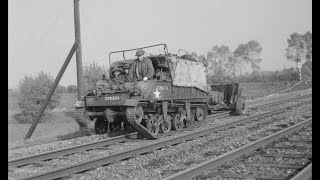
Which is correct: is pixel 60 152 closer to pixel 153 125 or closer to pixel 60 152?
pixel 60 152

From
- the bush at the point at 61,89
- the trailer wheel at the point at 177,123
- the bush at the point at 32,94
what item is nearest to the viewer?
the trailer wheel at the point at 177,123

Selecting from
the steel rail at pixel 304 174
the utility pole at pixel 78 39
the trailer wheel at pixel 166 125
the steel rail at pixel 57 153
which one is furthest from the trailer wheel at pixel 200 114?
the steel rail at pixel 304 174

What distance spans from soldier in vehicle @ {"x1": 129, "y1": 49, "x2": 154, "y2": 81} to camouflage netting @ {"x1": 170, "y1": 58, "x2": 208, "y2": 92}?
90cm

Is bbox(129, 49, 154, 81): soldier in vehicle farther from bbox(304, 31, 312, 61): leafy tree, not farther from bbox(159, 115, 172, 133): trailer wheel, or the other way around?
bbox(304, 31, 312, 61): leafy tree

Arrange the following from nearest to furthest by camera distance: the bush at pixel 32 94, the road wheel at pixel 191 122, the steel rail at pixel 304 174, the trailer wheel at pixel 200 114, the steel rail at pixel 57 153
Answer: the steel rail at pixel 304 174 < the steel rail at pixel 57 153 < the road wheel at pixel 191 122 < the trailer wheel at pixel 200 114 < the bush at pixel 32 94

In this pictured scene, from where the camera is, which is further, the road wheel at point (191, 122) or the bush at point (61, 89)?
the bush at point (61, 89)

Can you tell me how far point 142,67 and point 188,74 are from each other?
87.4 inches

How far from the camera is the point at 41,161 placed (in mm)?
8531

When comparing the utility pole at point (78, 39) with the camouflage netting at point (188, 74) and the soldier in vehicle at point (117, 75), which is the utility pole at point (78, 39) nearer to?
the soldier in vehicle at point (117, 75)

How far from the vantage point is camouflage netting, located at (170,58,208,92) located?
13.1 metres

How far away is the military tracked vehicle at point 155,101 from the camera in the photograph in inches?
446

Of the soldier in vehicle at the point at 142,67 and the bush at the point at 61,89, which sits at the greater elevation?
the soldier in vehicle at the point at 142,67

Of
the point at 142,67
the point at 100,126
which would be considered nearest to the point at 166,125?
the point at 142,67
